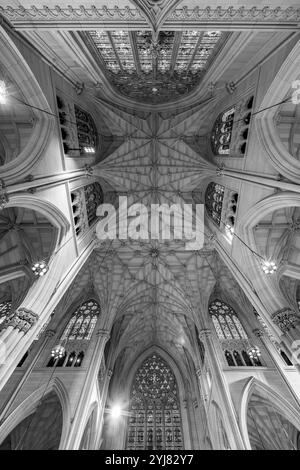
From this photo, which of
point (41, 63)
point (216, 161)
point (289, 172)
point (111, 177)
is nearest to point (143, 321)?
point (111, 177)

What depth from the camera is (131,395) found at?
58.1 ft

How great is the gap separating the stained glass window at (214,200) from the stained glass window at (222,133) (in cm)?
241

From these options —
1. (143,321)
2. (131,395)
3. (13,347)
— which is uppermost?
(143,321)

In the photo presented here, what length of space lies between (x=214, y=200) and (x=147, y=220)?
18.3 feet

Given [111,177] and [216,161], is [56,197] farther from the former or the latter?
[216,161]

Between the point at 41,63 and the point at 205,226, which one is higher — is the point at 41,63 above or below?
below

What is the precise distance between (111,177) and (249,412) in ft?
58.3

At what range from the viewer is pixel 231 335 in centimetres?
1520

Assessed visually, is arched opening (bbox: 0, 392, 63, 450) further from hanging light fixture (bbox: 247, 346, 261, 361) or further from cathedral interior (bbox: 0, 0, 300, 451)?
hanging light fixture (bbox: 247, 346, 261, 361)

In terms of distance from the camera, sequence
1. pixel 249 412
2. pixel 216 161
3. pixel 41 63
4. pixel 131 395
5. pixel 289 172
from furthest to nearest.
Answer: pixel 131 395, pixel 216 161, pixel 249 412, pixel 41 63, pixel 289 172

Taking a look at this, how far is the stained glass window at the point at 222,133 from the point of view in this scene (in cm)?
1385

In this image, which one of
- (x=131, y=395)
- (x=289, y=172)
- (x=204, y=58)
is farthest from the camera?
(x=131, y=395)

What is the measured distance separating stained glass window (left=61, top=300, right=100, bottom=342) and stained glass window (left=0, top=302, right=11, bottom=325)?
152 inches

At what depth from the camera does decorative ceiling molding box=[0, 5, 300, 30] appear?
6.25 m
